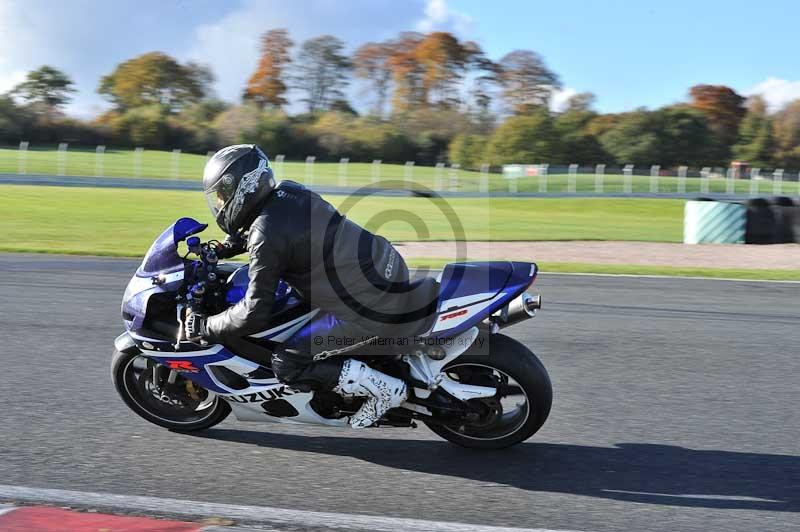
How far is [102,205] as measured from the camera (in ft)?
94.0

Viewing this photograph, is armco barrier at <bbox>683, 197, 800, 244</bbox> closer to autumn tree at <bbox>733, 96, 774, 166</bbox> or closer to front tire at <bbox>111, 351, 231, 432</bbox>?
front tire at <bbox>111, 351, 231, 432</bbox>

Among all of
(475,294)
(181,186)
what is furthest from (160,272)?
(181,186)

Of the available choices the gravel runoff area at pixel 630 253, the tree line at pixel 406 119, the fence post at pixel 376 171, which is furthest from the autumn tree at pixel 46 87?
the gravel runoff area at pixel 630 253

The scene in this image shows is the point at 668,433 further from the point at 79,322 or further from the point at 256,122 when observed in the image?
the point at 256,122

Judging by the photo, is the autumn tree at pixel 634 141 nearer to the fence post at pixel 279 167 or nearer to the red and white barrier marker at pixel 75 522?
the fence post at pixel 279 167

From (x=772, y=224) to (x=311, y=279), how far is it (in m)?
17.5

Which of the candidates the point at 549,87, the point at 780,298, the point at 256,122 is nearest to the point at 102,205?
the point at 780,298

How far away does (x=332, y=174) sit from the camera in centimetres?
4822

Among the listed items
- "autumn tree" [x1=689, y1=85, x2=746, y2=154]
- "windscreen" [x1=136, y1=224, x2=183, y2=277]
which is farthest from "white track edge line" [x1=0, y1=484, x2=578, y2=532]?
"autumn tree" [x1=689, y1=85, x2=746, y2=154]

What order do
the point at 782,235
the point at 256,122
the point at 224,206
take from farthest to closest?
the point at 256,122 → the point at 782,235 → the point at 224,206

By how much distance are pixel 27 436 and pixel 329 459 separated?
5.75 ft

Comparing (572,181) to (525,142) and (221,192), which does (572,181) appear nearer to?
(525,142)

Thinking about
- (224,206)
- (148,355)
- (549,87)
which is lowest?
(148,355)

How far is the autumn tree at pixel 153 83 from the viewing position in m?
74.1
